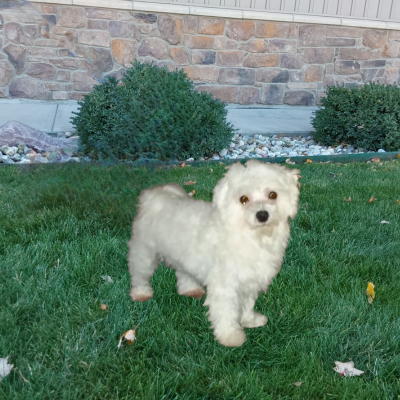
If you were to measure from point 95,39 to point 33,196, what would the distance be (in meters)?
4.87

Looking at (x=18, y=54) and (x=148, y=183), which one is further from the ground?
(x=18, y=54)

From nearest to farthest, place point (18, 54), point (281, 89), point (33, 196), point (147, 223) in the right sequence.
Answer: point (147, 223), point (33, 196), point (18, 54), point (281, 89)

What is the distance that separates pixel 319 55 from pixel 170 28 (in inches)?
128

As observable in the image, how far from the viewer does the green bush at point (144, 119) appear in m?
4.23

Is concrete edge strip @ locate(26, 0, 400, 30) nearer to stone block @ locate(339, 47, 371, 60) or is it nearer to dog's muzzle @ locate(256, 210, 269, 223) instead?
stone block @ locate(339, 47, 371, 60)

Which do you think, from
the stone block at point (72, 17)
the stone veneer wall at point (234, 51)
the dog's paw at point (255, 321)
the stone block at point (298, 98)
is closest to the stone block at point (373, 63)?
the stone veneer wall at point (234, 51)

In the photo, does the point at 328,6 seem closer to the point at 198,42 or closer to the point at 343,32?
the point at 343,32

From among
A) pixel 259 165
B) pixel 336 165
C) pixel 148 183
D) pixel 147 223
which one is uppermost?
pixel 259 165

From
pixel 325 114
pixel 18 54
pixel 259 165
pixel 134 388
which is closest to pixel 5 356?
pixel 134 388

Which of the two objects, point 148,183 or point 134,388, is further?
point 148,183

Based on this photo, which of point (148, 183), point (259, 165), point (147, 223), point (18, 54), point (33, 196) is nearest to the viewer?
point (259, 165)

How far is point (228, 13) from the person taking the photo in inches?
330

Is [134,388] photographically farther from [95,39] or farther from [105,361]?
[95,39]

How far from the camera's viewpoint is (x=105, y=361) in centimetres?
166
